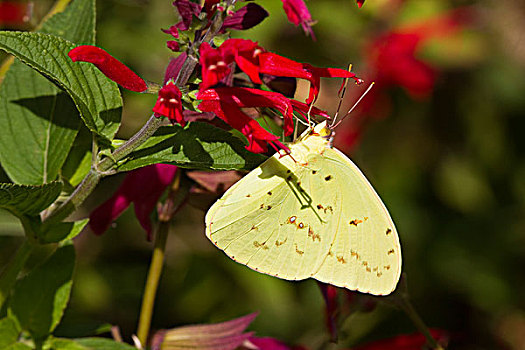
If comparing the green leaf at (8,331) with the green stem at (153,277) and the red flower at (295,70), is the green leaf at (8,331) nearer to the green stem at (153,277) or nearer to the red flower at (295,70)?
the green stem at (153,277)

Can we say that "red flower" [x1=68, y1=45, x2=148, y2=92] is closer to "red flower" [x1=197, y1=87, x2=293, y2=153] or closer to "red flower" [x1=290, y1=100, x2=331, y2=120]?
"red flower" [x1=197, y1=87, x2=293, y2=153]

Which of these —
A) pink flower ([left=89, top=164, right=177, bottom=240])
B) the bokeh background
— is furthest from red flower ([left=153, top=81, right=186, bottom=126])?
the bokeh background

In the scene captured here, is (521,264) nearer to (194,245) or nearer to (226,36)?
(194,245)

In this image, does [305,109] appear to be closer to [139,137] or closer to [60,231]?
[139,137]

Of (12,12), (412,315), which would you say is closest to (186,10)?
(412,315)

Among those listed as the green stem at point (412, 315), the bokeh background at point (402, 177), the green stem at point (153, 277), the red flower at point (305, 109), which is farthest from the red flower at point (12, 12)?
the green stem at point (412, 315)

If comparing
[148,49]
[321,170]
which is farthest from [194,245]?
[321,170]
